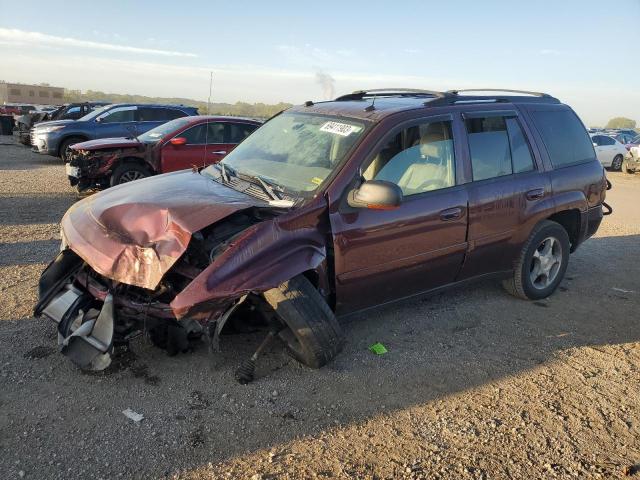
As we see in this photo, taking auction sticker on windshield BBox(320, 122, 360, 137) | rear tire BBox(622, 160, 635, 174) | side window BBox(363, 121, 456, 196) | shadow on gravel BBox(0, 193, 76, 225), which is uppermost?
auction sticker on windshield BBox(320, 122, 360, 137)

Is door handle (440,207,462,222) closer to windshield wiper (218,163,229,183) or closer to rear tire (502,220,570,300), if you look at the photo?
rear tire (502,220,570,300)

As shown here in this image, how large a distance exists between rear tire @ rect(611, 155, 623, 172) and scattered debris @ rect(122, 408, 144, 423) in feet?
75.5

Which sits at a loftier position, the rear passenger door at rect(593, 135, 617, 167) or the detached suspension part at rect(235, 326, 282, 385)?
the rear passenger door at rect(593, 135, 617, 167)

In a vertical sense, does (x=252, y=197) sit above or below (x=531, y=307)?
above

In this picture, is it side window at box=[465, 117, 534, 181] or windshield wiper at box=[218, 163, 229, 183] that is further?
side window at box=[465, 117, 534, 181]

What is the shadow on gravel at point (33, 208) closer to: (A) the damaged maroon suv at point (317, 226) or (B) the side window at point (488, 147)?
(A) the damaged maroon suv at point (317, 226)

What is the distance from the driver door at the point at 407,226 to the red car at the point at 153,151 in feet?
17.2

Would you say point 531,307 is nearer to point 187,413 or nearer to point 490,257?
point 490,257

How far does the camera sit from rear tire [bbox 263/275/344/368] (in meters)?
3.27

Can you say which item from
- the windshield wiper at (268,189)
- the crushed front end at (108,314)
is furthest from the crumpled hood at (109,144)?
the windshield wiper at (268,189)

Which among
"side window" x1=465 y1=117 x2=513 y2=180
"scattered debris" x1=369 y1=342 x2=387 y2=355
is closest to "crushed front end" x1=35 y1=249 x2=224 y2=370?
"scattered debris" x1=369 y1=342 x2=387 y2=355

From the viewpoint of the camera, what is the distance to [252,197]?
142 inches

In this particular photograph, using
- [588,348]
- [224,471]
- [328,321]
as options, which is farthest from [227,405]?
[588,348]

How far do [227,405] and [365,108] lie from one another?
8.14 feet
